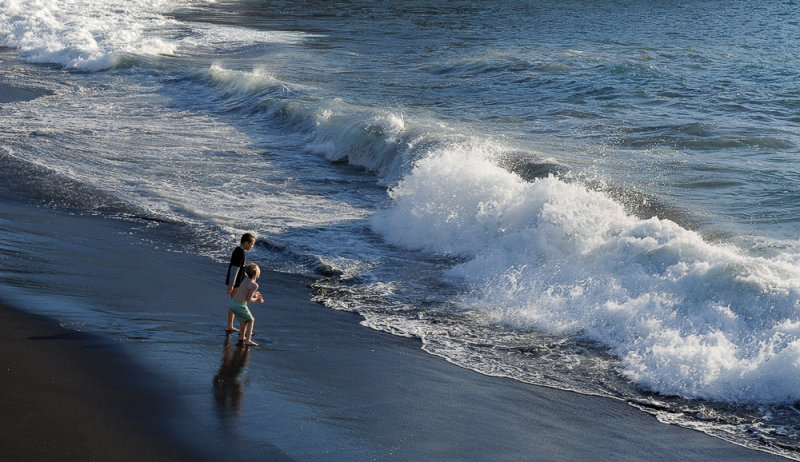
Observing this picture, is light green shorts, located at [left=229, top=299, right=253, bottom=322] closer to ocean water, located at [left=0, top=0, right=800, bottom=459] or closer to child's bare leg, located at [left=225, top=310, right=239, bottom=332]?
child's bare leg, located at [left=225, top=310, right=239, bottom=332]

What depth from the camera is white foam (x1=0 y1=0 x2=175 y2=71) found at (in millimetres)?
27891

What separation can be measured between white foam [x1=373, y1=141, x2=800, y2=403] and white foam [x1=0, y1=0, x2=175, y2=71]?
19.1m

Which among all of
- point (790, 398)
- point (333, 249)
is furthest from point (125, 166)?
point (790, 398)

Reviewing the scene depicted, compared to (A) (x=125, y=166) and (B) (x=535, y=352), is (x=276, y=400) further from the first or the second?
(A) (x=125, y=166)

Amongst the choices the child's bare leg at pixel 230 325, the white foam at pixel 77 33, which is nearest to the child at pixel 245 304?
the child's bare leg at pixel 230 325

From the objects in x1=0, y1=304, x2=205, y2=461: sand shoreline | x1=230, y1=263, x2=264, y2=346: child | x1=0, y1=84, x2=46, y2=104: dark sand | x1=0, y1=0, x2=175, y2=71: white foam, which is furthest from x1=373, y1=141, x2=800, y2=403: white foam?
x1=0, y1=0, x2=175, y2=71: white foam

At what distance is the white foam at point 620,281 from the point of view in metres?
7.30

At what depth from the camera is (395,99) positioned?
69.8 ft

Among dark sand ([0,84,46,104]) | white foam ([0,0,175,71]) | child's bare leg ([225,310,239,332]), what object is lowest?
child's bare leg ([225,310,239,332])

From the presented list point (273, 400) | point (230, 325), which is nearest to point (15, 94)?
point (230, 325)

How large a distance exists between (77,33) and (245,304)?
26927 mm

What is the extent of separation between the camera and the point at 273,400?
→ 612cm

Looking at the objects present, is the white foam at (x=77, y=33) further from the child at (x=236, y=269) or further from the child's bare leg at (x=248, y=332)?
the child's bare leg at (x=248, y=332)

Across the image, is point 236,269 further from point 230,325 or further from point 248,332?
point 248,332
